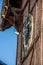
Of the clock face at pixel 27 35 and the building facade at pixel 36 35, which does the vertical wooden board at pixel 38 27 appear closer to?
the building facade at pixel 36 35

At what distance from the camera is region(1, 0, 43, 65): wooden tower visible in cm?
1075

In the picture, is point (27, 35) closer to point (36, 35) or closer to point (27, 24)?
point (27, 24)

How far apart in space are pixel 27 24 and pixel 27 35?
0.44m

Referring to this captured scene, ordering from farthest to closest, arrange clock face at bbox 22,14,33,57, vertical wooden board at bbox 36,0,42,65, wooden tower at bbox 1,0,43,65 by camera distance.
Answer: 1. clock face at bbox 22,14,33,57
2. wooden tower at bbox 1,0,43,65
3. vertical wooden board at bbox 36,0,42,65

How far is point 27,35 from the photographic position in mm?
12492

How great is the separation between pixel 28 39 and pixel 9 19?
2395 mm

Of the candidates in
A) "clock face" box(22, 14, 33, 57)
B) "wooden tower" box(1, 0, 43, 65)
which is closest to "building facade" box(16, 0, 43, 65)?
"wooden tower" box(1, 0, 43, 65)

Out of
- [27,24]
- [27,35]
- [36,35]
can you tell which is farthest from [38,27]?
[27,24]

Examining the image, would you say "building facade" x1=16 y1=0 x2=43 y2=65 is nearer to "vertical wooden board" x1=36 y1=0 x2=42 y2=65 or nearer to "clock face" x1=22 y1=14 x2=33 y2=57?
"vertical wooden board" x1=36 y1=0 x2=42 y2=65

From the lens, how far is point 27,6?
43.4ft

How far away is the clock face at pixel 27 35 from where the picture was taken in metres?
12.0

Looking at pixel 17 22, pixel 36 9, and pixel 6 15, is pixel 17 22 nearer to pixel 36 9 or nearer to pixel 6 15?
pixel 6 15

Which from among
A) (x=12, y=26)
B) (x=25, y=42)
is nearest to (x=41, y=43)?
(x=25, y=42)

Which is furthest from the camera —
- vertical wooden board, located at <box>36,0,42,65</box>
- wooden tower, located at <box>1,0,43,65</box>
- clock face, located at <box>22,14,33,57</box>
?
clock face, located at <box>22,14,33,57</box>
